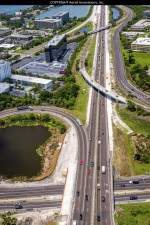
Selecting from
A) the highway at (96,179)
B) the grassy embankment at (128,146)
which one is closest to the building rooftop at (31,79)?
the highway at (96,179)

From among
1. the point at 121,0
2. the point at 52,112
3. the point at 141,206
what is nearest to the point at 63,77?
the point at 52,112

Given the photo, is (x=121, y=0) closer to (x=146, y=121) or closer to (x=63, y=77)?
(x=146, y=121)

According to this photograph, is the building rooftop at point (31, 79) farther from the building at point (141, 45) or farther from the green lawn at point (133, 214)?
the green lawn at point (133, 214)

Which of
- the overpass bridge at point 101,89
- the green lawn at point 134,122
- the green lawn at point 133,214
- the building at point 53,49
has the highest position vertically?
the building at point 53,49

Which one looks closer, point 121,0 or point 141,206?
point 121,0

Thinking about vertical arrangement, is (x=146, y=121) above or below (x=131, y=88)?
below

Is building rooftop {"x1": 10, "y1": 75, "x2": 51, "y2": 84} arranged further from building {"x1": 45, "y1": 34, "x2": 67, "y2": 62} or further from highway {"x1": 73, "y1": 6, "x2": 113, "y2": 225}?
highway {"x1": 73, "y1": 6, "x2": 113, "y2": 225}
